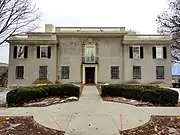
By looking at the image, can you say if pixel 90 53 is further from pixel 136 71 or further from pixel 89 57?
pixel 136 71

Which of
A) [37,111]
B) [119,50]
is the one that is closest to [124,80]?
[119,50]

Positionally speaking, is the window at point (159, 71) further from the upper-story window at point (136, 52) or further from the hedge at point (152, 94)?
the hedge at point (152, 94)

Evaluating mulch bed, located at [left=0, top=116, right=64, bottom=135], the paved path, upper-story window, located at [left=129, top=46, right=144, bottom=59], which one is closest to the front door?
upper-story window, located at [left=129, top=46, right=144, bottom=59]

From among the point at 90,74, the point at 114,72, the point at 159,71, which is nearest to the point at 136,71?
the point at 114,72

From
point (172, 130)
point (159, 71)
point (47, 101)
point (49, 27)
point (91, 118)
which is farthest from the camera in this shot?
point (49, 27)

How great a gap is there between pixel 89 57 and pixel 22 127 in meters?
20.5

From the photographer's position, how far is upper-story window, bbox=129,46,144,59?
27094 millimetres

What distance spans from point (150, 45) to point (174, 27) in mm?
3529

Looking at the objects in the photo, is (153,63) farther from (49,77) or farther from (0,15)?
(0,15)

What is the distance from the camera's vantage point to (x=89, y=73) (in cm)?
2786

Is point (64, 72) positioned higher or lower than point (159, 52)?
lower

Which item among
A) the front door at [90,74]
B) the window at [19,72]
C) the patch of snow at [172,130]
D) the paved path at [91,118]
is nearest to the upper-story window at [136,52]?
the front door at [90,74]

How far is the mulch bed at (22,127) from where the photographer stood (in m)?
Answer: 6.73

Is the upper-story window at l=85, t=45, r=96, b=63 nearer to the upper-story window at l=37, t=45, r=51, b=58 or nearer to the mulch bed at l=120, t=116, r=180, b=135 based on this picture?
the upper-story window at l=37, t=45, r=51, b=58
